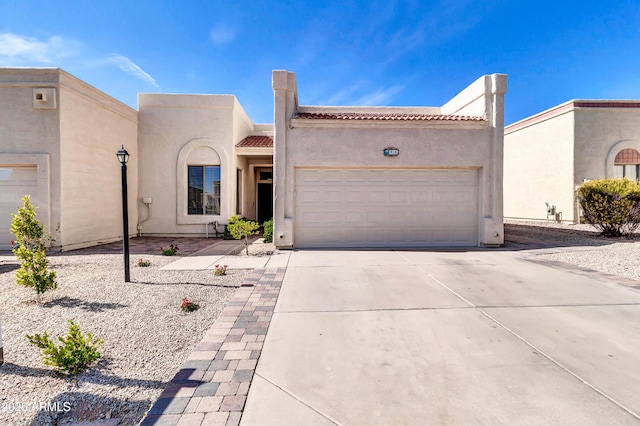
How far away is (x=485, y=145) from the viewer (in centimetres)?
930

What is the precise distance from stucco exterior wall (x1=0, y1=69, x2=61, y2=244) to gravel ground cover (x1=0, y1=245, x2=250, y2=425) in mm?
3045

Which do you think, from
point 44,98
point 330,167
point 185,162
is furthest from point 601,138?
point 44,98

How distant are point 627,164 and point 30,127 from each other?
26.0 m

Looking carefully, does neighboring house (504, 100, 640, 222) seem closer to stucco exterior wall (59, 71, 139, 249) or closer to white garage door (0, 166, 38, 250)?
stucco exterior wall (59, 71, 139, 249)

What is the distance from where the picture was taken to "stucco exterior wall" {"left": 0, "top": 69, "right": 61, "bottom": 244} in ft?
29.0

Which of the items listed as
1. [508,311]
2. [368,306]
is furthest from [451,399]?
[508,311]

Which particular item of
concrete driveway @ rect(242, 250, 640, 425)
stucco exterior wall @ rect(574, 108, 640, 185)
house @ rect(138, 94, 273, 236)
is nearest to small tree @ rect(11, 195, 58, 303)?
concrete driveway @ rect(242, 250, 640, 425)

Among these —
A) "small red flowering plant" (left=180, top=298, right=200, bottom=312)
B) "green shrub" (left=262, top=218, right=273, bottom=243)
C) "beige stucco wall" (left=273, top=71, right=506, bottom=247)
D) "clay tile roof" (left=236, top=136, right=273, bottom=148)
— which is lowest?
"small red flowering plant" (left=180, top=298, right=200, bottom=312)

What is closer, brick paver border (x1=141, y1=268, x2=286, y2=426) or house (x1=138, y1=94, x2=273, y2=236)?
brick paver border (x1=141, y1=268, x2=286, y2=426)

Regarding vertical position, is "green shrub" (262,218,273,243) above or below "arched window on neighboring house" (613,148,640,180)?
below

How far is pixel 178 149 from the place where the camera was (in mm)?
12172

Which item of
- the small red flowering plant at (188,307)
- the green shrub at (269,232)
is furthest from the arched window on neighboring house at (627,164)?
the small red flowering plant at (188,307)

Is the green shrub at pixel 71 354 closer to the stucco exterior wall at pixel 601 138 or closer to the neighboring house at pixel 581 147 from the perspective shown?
the neighboring house at pixel 581 147

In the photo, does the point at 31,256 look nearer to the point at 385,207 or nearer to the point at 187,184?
the point at 187,184
